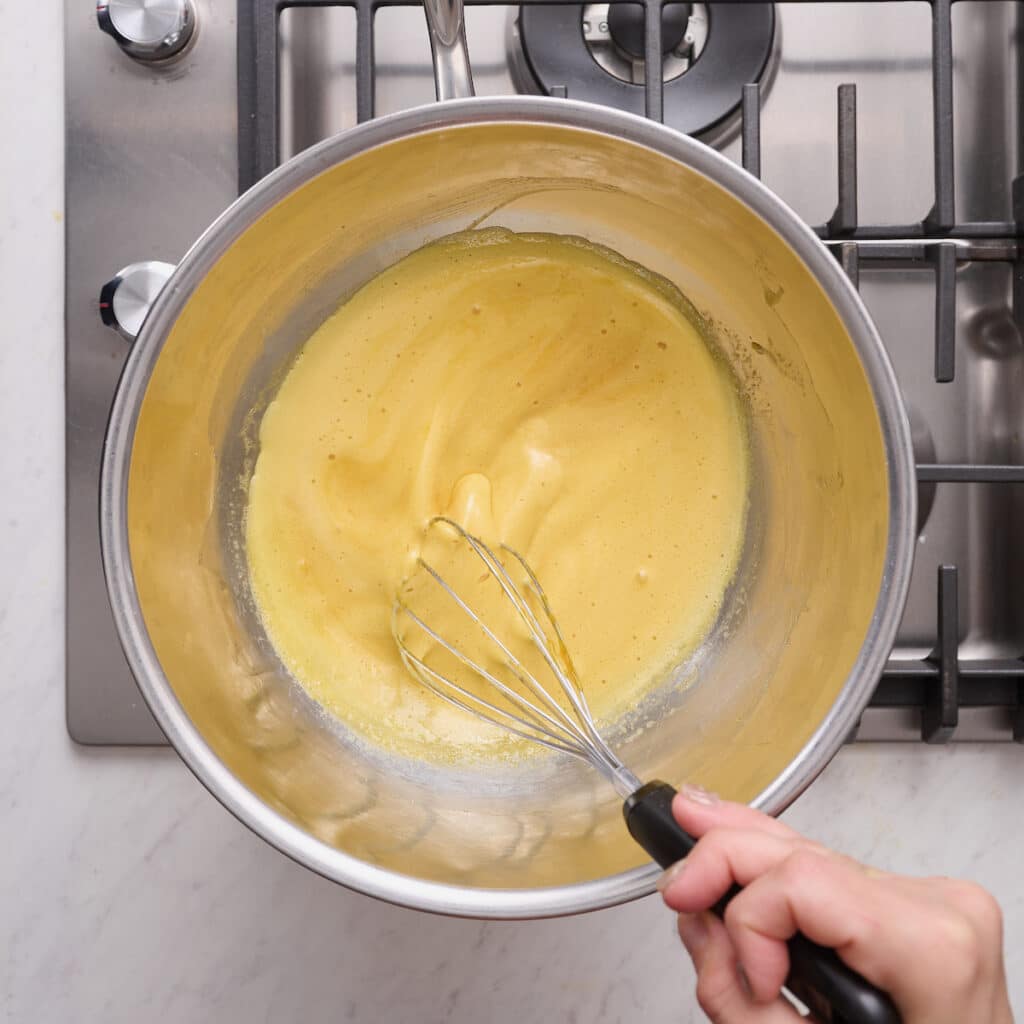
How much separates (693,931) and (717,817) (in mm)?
58

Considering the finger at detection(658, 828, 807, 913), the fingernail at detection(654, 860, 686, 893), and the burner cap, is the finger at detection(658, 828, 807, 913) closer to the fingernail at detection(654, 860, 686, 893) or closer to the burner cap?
the fingernail at detection(654, 860, 686, 893)

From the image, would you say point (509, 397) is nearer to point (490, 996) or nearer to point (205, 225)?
point (205, 225)

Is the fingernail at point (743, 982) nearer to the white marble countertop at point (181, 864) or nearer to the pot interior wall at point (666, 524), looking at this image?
the pot interior wall at point (666, 524)

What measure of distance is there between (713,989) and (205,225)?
0.55 m

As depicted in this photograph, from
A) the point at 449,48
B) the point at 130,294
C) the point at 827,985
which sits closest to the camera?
the point at 827,985

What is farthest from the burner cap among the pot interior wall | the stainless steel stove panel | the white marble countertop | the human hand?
the human hand

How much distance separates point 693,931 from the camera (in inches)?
16.8

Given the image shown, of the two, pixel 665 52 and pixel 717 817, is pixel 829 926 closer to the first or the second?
pixel 717 817

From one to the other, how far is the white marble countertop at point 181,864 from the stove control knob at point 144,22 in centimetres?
7

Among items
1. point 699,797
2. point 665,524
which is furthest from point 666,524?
point 699,797

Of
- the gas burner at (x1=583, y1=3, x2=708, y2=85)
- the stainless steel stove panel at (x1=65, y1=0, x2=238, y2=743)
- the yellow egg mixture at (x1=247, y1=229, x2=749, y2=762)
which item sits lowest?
the yellow egg mixture at (x1=247, y1=229, x2=749, y2=762)

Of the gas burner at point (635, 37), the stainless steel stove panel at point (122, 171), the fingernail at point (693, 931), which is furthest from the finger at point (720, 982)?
the gas burner at point (635, 37)

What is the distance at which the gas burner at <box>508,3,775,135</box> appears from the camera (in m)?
0.62

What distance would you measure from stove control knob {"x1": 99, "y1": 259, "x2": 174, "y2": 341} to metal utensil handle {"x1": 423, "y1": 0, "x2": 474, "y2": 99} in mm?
231
